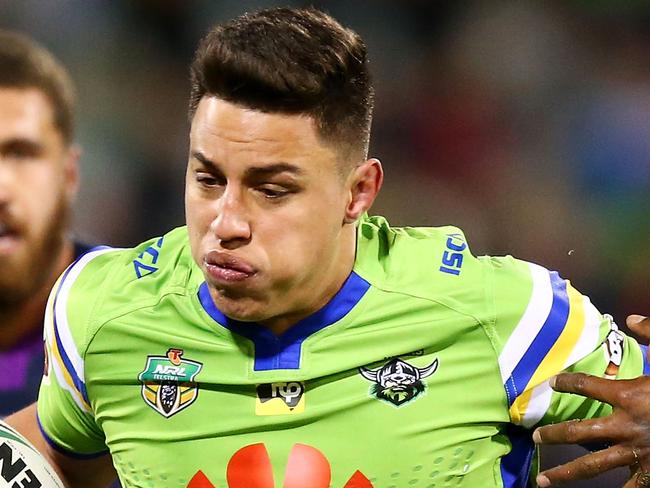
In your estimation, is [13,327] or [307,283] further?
[13,327]

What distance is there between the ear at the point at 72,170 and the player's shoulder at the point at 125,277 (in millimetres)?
443

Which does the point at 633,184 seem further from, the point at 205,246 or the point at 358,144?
the point at 205,246

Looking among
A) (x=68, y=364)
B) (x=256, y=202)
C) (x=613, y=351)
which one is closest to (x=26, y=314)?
(x=68, y=364)

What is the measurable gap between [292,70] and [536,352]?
50 cm

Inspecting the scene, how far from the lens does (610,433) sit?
114cm

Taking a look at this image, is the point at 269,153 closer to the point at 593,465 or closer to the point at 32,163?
the point at 593,465

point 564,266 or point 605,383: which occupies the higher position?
point 564,266

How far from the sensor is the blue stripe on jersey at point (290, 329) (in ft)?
4.25

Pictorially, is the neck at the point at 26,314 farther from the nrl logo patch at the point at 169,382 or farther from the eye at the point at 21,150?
the nrl logo patch at the point at 169,382

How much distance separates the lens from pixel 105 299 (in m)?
1.35

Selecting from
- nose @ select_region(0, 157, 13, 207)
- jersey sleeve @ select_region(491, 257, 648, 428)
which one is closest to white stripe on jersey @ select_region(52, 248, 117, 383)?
nose @ select_region(0, 157, 13, 207)

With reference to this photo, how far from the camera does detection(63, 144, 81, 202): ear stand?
1.83 meters

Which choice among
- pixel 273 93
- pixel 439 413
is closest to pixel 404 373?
pixel 439 413

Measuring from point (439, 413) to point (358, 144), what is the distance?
0.39 m
